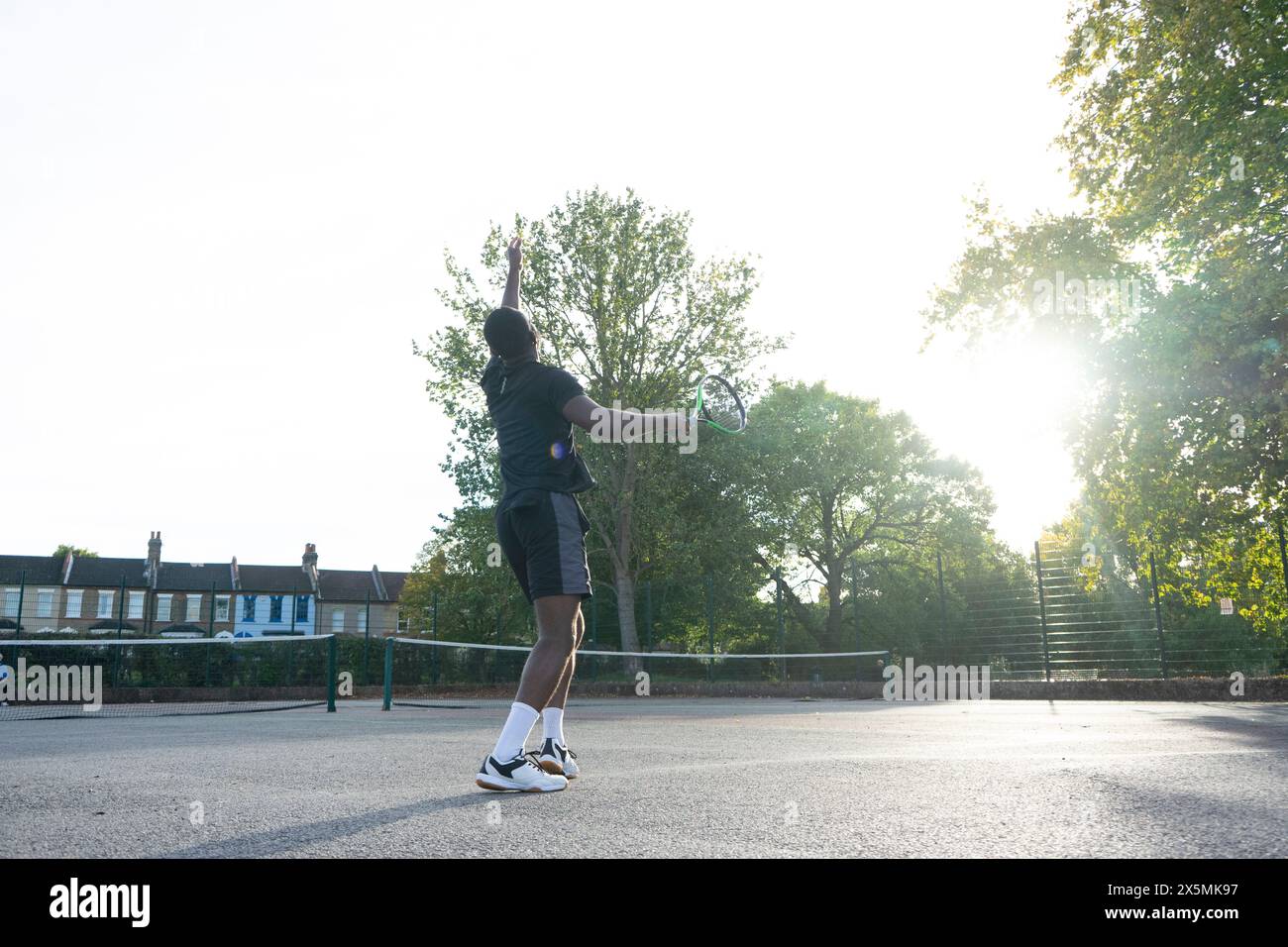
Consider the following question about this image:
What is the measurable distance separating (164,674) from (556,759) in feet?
67.6

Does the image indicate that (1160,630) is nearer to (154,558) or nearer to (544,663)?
(544,663)

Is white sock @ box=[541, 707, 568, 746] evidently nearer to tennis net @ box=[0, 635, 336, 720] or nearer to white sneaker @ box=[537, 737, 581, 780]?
white sneaker @ box=[537, 737, 581, 780]

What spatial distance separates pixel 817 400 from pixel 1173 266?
102 feet

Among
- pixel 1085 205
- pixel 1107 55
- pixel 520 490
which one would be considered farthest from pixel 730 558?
pixel 520 490

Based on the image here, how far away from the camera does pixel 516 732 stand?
14.4 ft

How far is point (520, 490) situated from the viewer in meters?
4.59

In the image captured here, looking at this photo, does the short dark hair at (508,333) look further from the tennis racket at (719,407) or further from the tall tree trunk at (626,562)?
the tall tree trunk at (626,562)

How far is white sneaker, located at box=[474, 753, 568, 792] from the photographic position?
4285mm

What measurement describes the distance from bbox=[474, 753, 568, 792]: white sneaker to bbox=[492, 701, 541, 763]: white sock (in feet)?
0.12

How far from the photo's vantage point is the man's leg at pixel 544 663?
14.5 feet

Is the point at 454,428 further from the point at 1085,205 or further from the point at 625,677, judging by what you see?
the point at 1085,205

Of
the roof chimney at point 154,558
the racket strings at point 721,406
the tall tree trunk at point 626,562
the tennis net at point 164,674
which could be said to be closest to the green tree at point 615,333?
the tall tree trunk at point 626,562

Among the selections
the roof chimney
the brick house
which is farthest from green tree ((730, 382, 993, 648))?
the roof chimney

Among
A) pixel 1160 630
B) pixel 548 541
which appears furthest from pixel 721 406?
pixel 1160 630
